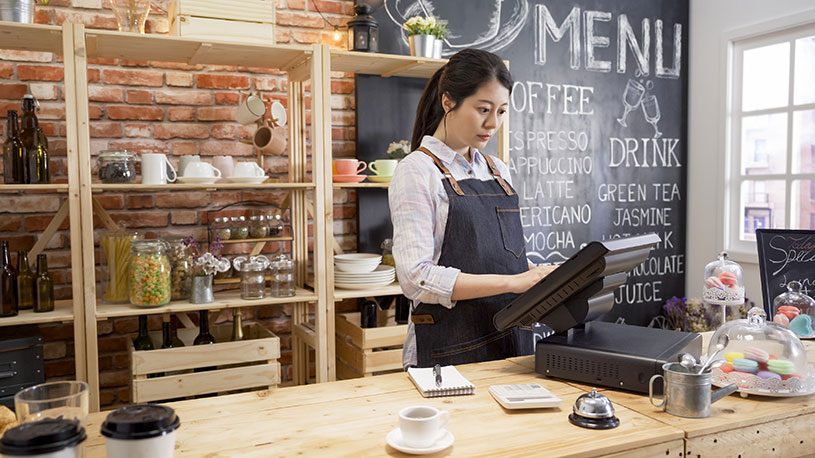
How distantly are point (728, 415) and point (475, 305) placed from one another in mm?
824

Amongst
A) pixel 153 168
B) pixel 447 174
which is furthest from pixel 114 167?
pixel 447 174

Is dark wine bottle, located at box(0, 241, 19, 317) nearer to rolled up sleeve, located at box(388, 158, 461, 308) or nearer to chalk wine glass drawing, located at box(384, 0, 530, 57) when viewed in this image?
rolled up sleeve, located at box(388, 158, 461, 308)

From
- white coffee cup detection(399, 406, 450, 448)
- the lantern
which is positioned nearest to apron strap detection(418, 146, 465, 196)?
white coffee cup detection(399, 406, 450, 448)

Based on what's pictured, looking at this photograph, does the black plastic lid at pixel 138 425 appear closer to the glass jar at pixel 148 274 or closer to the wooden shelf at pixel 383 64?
the glass jar at pixel 148 274

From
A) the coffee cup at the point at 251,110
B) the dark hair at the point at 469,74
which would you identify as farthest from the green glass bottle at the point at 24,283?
the dark hair at the point at 469,74

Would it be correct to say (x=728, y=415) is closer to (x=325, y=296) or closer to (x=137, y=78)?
(x=325, y=296)

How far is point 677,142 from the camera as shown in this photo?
14.8ft

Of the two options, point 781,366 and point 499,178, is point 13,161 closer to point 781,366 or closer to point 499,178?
point 499,178

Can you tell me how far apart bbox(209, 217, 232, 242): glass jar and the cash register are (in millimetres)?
1601

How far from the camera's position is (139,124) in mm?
3109

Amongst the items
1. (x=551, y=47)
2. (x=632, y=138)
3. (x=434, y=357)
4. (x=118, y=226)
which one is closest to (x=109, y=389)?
(x=118, y=226)

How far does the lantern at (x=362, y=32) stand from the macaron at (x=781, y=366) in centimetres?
220

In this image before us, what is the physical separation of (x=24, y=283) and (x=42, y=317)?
0.78 ft

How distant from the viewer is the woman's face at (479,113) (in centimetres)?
208
